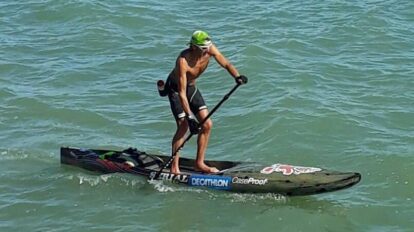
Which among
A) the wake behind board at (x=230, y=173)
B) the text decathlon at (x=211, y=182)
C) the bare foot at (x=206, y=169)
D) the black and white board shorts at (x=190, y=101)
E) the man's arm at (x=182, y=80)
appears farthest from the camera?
the bare foot at (x=206, y=169)

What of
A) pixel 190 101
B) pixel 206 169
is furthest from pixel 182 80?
pixel 206 169

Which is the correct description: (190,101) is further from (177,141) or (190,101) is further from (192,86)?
(177,141)

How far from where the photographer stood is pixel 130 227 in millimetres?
11227

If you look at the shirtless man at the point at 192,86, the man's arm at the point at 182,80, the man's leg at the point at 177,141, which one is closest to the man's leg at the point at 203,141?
the shirtless man at the point at 192,86

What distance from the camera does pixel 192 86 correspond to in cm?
1230

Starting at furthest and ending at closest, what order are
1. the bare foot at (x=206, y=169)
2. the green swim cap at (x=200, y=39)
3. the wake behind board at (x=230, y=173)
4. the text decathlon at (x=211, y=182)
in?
the bare foot at (x=206, y=169) → the text decathlon at (x=211, y=182) → the green swim cap at (x=200, y=39) → the wake behind board at (x=230, y=173)

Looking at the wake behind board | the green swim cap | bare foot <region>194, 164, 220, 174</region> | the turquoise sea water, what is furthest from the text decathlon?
the green swim cap

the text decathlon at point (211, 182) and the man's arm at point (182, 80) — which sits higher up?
the man's arm at point (182, 80)

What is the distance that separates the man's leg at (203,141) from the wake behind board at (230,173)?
13 cm

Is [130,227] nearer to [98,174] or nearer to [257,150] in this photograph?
[98,174]

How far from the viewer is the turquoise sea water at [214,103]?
38.4ft

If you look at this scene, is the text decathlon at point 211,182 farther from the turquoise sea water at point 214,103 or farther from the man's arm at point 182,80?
the man's arm at point 182,80

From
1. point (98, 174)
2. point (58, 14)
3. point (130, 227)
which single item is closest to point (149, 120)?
point (98, 174)

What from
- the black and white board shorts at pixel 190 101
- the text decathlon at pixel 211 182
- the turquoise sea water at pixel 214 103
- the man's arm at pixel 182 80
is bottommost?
the turquoise sea water at pixel 214 103
